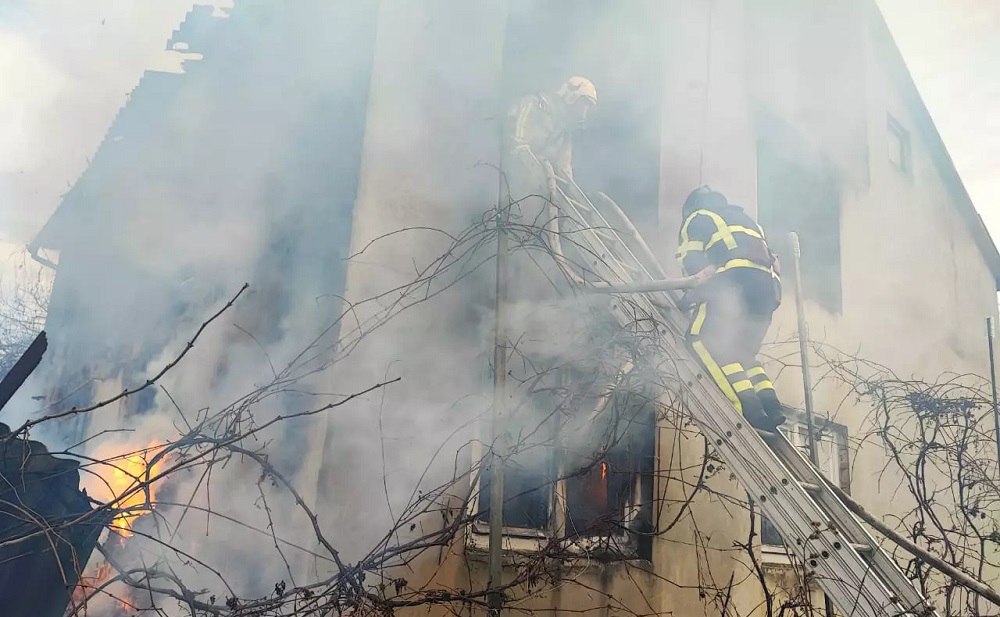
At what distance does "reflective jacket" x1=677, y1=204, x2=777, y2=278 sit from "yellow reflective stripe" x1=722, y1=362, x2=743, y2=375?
0.53m

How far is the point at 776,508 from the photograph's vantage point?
3137mm

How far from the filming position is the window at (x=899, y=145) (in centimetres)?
919

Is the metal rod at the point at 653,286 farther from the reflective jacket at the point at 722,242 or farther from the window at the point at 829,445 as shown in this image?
the window at the point at 829,445

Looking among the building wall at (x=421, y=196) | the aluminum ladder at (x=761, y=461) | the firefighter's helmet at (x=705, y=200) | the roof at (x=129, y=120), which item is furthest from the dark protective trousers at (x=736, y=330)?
the roof at (x=129, y=120)

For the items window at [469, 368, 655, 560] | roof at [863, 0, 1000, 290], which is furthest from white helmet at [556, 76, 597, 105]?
roof at [863, 0, 1000, 290]

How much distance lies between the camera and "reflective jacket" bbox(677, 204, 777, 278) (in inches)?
152

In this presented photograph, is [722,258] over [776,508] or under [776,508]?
over

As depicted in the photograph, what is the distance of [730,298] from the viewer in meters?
3.84

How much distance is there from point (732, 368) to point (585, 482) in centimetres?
147

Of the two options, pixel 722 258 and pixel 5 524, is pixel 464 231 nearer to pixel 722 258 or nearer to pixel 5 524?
pixel 722 258

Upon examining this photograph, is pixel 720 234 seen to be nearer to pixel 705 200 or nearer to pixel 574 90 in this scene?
pixel 705 200

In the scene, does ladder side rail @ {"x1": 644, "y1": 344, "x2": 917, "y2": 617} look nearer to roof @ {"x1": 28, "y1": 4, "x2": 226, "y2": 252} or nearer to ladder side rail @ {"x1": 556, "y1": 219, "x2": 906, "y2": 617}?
ladder side rail @ {"x1": 556, "y1": 219, "x2": 906, "y2": 617}

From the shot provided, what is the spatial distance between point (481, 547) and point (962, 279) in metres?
9.17

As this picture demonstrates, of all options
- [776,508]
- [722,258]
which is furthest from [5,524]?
[722,258]
